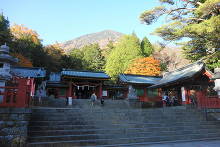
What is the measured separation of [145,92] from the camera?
79.5 feet

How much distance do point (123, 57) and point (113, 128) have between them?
32.0m

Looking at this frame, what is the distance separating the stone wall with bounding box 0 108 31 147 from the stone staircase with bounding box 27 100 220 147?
437 millimetres

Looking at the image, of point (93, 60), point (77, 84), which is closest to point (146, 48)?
point (93, 60)

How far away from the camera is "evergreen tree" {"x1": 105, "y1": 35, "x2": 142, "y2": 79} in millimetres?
38938

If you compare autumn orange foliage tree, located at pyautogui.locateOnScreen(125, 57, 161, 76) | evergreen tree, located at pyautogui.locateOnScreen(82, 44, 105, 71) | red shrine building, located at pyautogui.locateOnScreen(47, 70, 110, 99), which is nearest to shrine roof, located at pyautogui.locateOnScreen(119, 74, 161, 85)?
red shrine building, located at pyautogui.locateOnScreen(47, 70, 110, 99)

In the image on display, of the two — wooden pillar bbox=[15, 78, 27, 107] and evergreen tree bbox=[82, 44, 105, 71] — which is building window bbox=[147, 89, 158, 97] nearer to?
wooden pillar bbox=[15, 78, 27, 107]

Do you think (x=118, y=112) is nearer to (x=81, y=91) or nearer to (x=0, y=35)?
(x=81, y=91)

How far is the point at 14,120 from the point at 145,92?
1906cm

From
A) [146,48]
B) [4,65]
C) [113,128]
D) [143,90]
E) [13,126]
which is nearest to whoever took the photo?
[13,126]

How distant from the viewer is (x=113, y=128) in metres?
9.02

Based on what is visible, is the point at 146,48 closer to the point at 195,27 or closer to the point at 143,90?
the point at 143,90

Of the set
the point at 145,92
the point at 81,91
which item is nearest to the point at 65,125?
the point at 145,92

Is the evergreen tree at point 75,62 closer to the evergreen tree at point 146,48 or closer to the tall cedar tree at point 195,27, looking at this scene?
the evergreen tree at point 146,48

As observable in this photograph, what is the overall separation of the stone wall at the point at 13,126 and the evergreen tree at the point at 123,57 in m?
31.4
